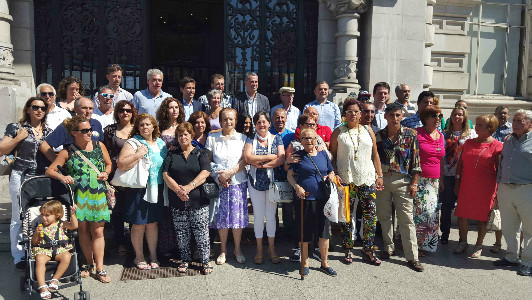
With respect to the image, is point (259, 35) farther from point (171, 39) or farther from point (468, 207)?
point (171, 39)

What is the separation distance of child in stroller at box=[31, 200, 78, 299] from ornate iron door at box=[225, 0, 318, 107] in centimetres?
541

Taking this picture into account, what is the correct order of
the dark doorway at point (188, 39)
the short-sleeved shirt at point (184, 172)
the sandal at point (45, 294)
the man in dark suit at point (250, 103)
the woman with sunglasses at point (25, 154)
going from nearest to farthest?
the sandal at point (45, 294)
the woman with sunglasses at point (25, 154)
the short-sleeved shirt at point (184, 172)
the man in dark suit at point (250, 103)
the dark doorway at point (188, 39)

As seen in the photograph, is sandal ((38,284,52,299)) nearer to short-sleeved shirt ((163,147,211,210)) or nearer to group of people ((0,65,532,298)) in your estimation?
group of people ((0,65,532,298))

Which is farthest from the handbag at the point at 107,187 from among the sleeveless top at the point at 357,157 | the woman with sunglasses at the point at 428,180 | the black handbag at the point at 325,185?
the woman with sunglasses at the point at 428,180

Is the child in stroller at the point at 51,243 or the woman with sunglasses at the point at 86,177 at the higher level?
the woman with sunglasses at the point at 86,177

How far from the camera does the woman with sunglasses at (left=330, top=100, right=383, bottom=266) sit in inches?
199

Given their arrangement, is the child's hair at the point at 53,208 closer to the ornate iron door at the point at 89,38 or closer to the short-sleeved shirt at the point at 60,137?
the short-sleeved shirt at the point at 60,137

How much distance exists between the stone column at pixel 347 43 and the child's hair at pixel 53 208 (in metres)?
6.03

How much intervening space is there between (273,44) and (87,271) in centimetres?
631

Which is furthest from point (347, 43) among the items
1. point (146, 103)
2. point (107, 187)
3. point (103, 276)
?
point (103, 276)

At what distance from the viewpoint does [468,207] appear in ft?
18.6

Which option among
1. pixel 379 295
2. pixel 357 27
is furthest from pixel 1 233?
pixel 357 27

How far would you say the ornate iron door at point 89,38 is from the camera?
27.6 ft

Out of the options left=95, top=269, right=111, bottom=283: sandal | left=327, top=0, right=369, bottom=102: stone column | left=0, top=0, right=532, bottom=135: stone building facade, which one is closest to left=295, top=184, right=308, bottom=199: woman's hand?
left=95, top=269, right=111, bottom=283: sandal
